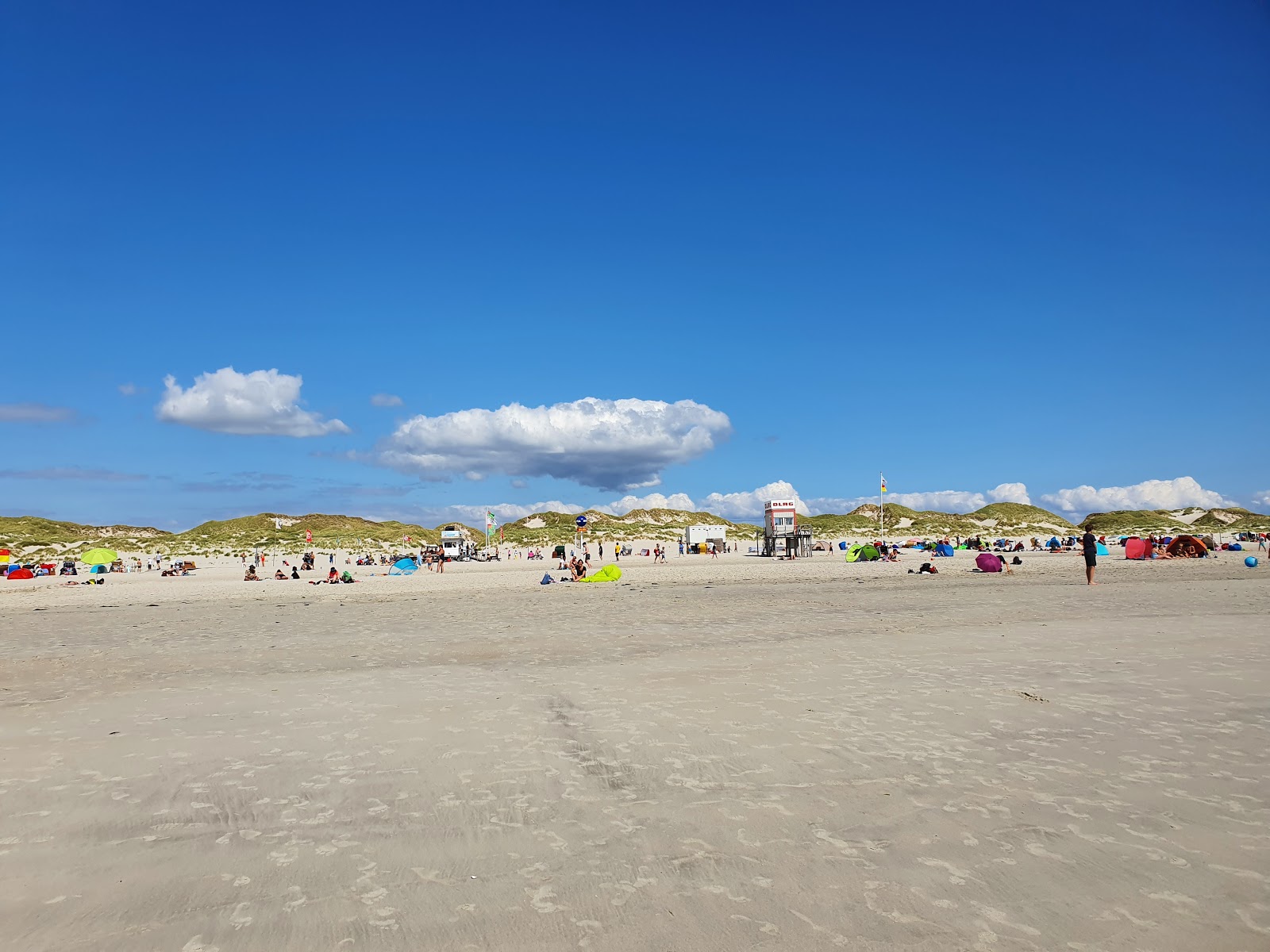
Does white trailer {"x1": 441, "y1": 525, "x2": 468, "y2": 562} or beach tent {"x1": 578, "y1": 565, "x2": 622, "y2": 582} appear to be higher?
white trailer {"x1": 441, "y1": 525, "x2": 468, "y2": 562}

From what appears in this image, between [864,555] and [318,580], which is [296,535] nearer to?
[318,580]

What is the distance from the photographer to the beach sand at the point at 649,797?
12.1 feet

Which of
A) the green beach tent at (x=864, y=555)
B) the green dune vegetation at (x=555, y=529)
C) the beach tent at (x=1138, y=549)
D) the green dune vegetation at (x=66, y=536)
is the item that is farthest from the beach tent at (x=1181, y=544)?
the green dune vegetation at (x=66, y=536)

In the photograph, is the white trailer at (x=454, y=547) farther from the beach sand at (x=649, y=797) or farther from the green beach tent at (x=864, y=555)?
the beach sand at (x=649, y=797)

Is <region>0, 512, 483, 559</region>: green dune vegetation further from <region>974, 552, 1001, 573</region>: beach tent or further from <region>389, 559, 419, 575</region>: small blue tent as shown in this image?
<region>974, 552, 1001, 573</region>: beach tent

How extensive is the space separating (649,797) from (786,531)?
151 feet

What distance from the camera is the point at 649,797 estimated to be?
5441 millimetres

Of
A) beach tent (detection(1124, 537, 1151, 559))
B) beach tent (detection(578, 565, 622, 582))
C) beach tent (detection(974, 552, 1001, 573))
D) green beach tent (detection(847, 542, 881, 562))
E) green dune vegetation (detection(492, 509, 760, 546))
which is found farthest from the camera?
green dune vegetation (detection(492, 509, 760, 546))

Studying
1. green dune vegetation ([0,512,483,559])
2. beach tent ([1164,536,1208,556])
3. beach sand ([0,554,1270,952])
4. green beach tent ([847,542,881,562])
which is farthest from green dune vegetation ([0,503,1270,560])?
beach sand ([0,554,1270,952])

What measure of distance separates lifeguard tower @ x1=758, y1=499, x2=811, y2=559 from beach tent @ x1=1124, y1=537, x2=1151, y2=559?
17427 mm

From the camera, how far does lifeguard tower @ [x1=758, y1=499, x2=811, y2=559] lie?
1964 inches

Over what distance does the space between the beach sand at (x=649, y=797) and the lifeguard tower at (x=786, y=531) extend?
37038 mm

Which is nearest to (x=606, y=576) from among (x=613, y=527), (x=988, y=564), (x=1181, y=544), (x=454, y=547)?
(x=988, y=564)

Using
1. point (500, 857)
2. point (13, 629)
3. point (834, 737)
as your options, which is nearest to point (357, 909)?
point (500, 857)
